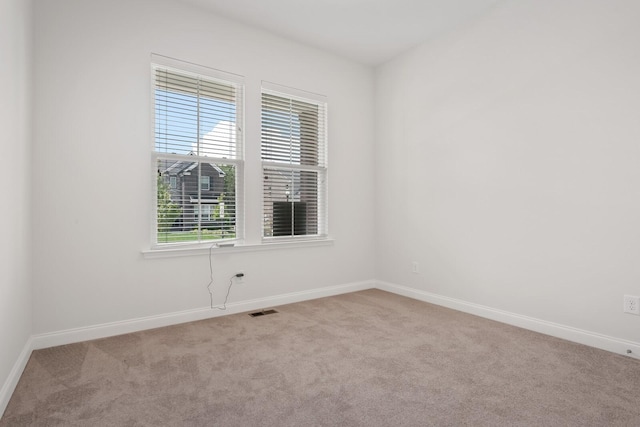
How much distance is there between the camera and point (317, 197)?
4098 millimetres

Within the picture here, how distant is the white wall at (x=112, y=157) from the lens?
2.54 m

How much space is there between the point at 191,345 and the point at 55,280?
1.12m

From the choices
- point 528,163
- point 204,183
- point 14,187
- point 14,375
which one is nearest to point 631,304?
point 528,163

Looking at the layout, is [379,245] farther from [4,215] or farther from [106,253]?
[4,215]

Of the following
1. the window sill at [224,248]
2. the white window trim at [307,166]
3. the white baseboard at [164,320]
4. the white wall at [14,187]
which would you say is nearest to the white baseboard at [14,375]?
the white wall at [14,187]

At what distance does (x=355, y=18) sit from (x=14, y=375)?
12.4 ft

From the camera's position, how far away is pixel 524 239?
2957mm

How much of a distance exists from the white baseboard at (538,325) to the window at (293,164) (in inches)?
55.5

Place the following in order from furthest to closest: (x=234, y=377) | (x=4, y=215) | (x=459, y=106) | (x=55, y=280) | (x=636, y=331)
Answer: (x=459, y=106)
(x=55, y=280)
(x=636, y=331)
(x=234, y=377)
(x=4, y=215)

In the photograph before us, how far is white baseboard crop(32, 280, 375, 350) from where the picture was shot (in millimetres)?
2551

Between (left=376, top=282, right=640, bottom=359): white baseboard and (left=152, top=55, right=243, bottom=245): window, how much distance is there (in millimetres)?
2177

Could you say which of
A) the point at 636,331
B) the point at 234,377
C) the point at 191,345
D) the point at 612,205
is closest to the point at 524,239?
the point at 612,205

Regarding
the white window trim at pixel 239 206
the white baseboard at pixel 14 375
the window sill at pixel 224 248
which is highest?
the white window trim at pixel 239 206

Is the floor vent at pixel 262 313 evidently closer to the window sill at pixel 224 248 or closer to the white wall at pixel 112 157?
the white wall at pixel 112 157
